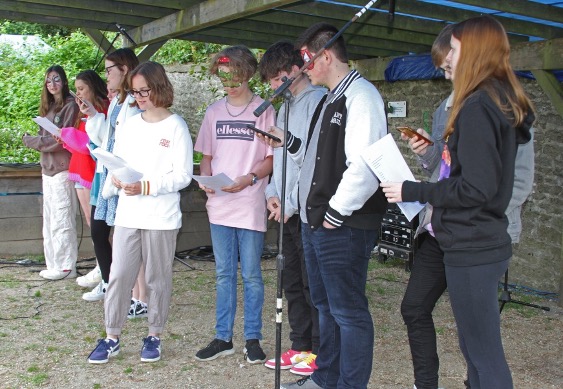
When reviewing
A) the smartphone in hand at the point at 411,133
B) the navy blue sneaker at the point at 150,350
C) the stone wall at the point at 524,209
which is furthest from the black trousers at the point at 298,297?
the stone wall at the point at 524,209

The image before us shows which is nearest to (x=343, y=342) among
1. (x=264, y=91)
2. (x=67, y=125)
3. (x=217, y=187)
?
(x=217, y=187)

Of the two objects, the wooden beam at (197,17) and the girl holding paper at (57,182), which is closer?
the wooden beam at (197,17)

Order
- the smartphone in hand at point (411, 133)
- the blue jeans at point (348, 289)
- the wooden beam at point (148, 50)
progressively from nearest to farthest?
the smartphone in hand at point (411, 133), the blue jeans at point (348, 289), the wooden beam at point (148, 50)

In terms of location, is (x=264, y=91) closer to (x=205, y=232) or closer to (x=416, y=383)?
(x=205, y=232)

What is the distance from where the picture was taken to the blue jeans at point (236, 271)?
4.50 metres

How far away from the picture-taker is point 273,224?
852 centimetres

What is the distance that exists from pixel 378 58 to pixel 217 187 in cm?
502

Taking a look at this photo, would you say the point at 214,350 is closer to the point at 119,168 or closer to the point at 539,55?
the point at 119,168

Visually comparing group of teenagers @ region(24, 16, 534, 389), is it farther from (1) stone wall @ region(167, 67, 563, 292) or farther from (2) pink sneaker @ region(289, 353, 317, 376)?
(1) stone wall @ region(167, 67, 563, 292)

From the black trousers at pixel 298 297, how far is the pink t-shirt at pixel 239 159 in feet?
0.82

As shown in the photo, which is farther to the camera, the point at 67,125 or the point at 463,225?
the point at 67,125

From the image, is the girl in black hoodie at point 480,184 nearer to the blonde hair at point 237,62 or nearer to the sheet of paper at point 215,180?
the sheet of paper at point 215,180

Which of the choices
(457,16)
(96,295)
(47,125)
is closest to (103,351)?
(96,295)

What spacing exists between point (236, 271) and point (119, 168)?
97cm
